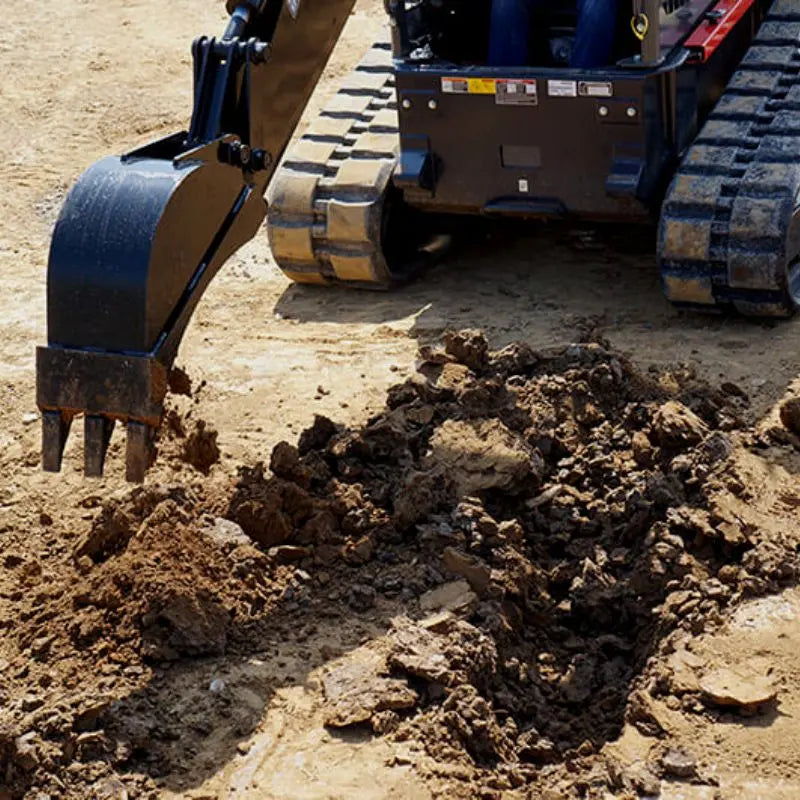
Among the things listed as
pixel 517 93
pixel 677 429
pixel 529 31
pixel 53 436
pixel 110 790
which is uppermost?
pixel 529 31

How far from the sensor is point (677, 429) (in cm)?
700

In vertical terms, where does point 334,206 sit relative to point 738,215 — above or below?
below

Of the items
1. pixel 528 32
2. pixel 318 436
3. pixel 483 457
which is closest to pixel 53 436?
pixel 318 436

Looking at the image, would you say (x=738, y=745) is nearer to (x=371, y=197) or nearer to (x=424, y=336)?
(x=424, y=336)

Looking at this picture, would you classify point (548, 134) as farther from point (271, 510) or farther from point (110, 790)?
point (110, 790)

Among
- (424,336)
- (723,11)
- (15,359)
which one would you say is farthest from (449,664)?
(723,11)

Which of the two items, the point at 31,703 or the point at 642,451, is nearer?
the point at 31,703

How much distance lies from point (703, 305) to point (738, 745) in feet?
11.8

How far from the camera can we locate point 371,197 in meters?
9.34

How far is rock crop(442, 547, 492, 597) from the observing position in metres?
6.19

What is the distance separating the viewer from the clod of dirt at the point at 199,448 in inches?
291

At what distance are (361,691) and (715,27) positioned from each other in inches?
182

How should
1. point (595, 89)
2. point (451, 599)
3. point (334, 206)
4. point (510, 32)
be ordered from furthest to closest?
point (334, 206), point (510, 32), point (595, 89), point (451, 599)

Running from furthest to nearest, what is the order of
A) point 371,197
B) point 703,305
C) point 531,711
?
point 371,197
point 703,305
point 531,711
